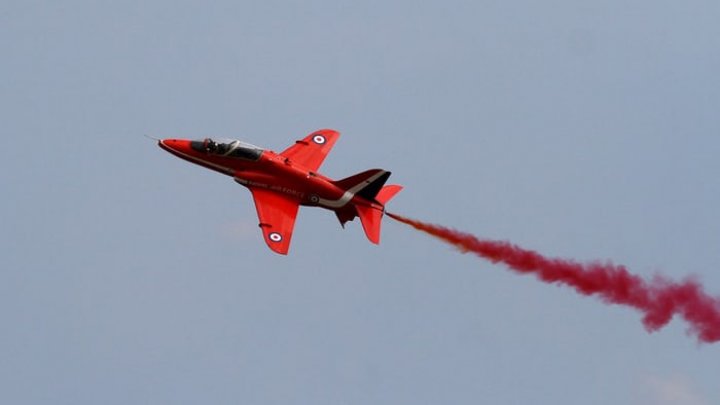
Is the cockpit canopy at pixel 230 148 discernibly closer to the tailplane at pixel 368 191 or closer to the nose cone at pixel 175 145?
the nose cone at pixel 175 145

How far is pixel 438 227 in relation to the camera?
6056 centimetres

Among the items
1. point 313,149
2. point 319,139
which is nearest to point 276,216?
point 313,149

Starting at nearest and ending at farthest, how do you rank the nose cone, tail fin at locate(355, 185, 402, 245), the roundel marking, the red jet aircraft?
tail fin at locate(355, 185, 402, 245) < the red jet aircraft < the nose cone < the roundel marking

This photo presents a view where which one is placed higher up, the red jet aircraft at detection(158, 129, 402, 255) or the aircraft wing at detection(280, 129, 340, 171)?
the aircraft wing at detection(280, 129, 340, 171)

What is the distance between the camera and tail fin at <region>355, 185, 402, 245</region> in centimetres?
5741

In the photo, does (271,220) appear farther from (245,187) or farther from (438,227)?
(438,227)

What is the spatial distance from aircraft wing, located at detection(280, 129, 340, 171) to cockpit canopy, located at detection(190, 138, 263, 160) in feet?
12.4

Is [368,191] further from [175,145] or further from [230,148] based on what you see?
[175,145]

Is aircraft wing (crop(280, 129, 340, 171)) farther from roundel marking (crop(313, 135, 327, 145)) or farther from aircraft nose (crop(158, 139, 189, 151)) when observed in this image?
aircraft nose (crop(158, 139, 189, 151))

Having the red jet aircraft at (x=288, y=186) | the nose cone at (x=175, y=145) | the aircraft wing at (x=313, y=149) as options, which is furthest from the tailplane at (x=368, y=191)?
the nose cone at (x=175, y=145)

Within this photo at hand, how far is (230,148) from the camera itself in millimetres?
59406

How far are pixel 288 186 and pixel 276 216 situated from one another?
2031 mm

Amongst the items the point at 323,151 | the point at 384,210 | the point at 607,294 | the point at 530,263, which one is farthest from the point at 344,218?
the point at 607,294

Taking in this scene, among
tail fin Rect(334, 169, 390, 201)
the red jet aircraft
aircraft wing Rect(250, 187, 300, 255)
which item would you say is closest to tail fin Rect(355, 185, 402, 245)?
the red jet aircraft
